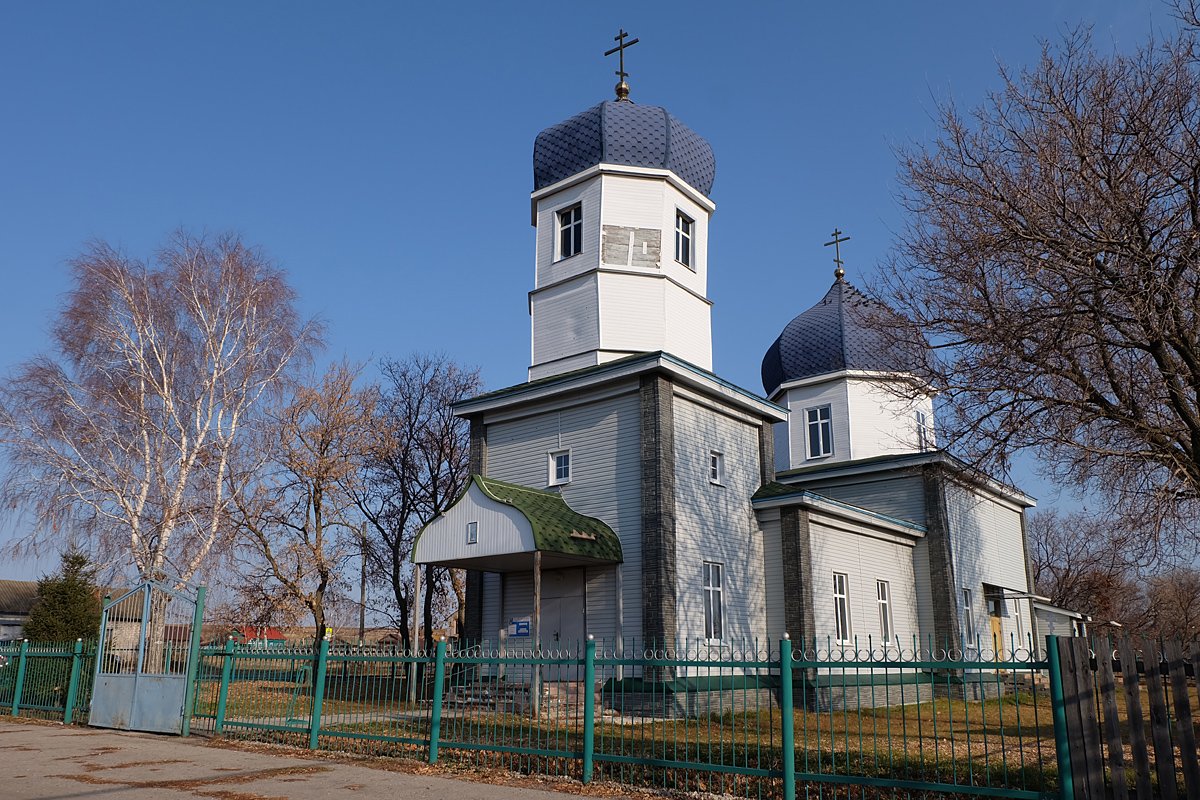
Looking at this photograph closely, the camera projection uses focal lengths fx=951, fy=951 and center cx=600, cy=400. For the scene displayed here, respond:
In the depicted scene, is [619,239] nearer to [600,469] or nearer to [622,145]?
[622,145]

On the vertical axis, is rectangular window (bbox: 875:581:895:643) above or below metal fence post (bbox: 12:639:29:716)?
above

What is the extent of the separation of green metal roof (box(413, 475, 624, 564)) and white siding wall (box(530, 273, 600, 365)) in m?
3.78

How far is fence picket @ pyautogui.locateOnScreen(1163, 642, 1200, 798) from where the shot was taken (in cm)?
741

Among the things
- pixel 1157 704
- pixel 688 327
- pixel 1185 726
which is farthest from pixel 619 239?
pixel 1185 726

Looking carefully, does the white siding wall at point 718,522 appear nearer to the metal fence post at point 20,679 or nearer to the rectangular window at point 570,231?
the rectangular window at point 570,231

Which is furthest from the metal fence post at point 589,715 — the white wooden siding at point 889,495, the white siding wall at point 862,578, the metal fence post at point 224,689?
the white wooden siding at point 889,495

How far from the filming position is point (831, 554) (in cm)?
2244

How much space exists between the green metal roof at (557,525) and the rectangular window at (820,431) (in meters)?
12.1

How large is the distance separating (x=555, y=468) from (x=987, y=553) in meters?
15.2

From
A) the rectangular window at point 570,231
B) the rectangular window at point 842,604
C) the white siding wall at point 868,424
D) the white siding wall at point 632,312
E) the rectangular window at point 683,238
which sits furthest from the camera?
the white siding wall at point 868,424

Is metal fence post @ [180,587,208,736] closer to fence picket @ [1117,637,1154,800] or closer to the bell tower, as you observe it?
the bell tower

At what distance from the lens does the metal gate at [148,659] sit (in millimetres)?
15156

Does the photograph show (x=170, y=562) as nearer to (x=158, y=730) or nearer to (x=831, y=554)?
(x=158, y=730)

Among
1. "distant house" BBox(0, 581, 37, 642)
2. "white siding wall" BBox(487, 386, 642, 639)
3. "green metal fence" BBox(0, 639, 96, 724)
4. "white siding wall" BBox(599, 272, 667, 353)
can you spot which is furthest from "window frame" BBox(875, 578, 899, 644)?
"distant house" BBox(0, 581, 37, 642)
